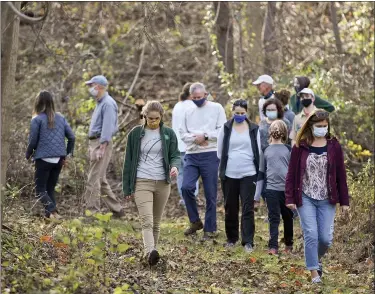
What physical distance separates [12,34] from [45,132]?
365 cm

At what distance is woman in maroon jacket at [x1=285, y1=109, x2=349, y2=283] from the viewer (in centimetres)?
980

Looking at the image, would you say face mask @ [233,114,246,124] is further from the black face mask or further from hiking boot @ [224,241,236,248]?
hiking boot @ [224,241,236,248]

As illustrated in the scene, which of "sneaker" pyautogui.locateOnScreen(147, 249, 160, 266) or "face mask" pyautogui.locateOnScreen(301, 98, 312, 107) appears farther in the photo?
"face mask" pyautogui.locateOnScreen(301, 98, 312, 107)

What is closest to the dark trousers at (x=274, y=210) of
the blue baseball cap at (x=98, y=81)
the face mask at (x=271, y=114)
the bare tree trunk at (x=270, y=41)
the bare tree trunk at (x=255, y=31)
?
the face mask at (x=271, y=114)

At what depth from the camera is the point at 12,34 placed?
10008 mm

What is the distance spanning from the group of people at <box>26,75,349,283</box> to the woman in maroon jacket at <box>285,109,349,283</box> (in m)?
0.01

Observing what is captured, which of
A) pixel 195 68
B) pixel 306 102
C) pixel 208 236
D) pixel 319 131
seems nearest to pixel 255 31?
pixel 195 68

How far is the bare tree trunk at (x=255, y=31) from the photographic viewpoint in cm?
2158

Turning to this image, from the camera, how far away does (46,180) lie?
1368 centimetres

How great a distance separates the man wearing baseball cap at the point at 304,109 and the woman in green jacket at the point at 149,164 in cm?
323

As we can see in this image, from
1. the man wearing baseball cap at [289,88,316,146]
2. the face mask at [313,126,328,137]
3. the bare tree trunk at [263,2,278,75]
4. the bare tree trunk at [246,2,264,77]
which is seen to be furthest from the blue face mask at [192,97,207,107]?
the bare tree trunk at [246,2,264,77]

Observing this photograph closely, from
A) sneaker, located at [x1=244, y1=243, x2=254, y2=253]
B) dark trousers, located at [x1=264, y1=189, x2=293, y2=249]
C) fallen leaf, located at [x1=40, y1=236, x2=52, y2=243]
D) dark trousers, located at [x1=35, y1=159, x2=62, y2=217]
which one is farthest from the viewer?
dark trousers, located at [x1=35, y1=159, x2=62, y2=217]

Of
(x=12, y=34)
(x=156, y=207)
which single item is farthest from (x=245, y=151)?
(x=12, y=34)

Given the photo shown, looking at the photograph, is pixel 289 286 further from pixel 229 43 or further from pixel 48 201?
pixel 229 43
